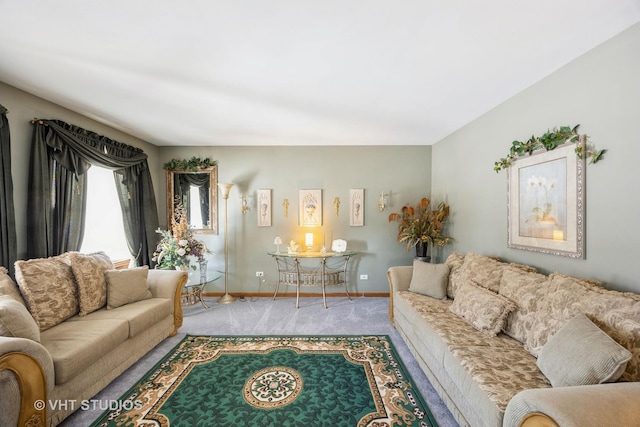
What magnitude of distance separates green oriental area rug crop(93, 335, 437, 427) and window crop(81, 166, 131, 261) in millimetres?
2016

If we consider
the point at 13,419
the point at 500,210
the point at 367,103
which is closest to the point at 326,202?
the point at 367,103

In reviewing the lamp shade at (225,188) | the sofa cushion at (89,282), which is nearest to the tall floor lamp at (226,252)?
the lamp shade at (225,188)

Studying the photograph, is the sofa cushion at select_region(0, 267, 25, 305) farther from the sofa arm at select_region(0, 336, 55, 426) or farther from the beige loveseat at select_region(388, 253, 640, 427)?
the beige loveseat at select_region(388, 253, 640, 427)

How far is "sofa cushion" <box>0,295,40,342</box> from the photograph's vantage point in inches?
65.2

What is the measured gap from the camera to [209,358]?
2.65 metres

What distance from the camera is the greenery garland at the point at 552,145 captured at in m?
1.97

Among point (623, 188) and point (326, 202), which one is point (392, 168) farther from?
point (623, 188)

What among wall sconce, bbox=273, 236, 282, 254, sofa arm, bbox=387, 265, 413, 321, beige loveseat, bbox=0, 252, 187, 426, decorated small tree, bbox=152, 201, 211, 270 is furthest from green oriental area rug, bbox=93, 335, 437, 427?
wall sconce, bbox=273, 236, 282, 254

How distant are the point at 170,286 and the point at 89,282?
29.5 inches

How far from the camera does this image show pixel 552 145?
88.1 inches

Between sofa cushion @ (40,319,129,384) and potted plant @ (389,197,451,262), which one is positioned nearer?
sofa cushion @ (40,319,129,384)

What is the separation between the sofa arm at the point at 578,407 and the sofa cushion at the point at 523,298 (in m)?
0.77

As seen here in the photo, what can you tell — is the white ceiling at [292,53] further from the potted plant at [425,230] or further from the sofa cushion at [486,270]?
the sofa cushion at [486,270]

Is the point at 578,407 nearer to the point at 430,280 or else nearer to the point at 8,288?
the point at 430,280
